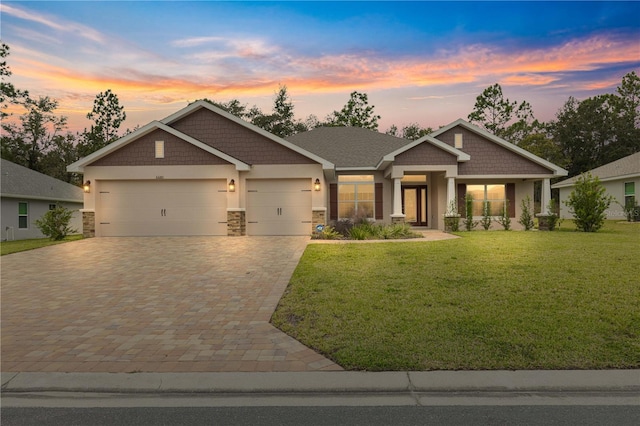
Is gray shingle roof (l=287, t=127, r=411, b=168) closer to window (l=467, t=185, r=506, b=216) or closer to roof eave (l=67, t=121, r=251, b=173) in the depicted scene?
window (l=467, t=185, r=506, b=216)

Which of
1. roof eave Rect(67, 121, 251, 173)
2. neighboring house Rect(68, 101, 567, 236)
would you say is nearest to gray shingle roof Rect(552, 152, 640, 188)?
neighboring house Rect(68, 101, 567, 236)

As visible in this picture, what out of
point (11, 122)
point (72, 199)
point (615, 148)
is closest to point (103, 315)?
point (72, 199)

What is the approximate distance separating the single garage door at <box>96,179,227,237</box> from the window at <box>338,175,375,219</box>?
243 inches

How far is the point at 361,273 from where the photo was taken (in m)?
7.77

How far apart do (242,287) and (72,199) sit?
24.0m

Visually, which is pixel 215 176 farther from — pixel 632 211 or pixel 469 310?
pixel 632 211

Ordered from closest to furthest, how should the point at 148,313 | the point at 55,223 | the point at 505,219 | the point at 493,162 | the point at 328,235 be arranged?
the point at 148,313, the point at 328,235, the point at 55,223, the point at 505,219, the point at 493,162

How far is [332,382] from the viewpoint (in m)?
3.48

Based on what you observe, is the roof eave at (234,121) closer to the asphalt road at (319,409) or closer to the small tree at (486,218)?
the small tree at (486,218)

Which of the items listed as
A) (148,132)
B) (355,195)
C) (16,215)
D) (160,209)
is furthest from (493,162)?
(16,215)

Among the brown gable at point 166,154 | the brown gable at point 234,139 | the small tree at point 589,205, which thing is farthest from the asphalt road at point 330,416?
the small tree at point 589,205

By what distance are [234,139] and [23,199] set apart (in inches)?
550

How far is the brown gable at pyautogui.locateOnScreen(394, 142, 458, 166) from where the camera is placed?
666 inches

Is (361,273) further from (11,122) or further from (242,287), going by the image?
(11,122)
